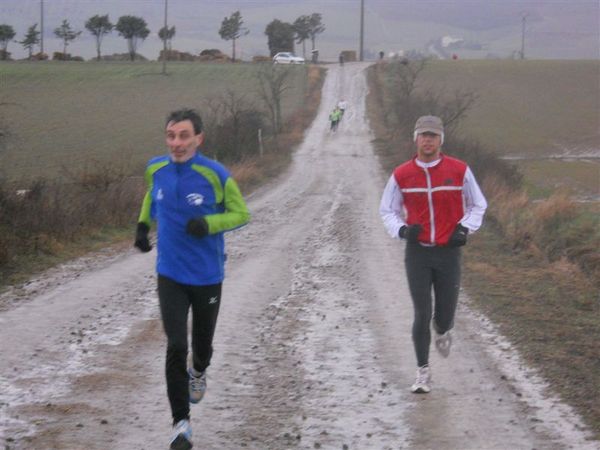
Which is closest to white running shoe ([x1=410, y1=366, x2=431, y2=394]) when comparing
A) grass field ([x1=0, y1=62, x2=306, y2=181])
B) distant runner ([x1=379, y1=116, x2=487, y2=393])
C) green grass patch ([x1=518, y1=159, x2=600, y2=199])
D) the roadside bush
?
distant runner ([x1=379, y1=116, x2=487, y2=393])

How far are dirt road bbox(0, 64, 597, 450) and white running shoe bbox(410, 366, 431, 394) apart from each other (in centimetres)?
8

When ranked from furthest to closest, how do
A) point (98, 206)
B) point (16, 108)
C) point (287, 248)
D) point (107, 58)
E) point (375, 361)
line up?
point (107, 58)
point (16, 108)
point (98, 206)
point (287, 248)
point (375, 361)

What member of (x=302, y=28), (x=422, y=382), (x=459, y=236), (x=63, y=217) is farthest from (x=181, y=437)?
(x=302, y=28)

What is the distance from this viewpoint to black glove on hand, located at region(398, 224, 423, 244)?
21.5 ft

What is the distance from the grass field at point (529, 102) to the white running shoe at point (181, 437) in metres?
41.7

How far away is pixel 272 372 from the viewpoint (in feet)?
23.6

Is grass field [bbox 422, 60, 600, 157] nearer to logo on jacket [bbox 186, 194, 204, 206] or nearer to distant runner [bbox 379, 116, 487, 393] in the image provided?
distant runner [bbox 379, 116, 487, 393]

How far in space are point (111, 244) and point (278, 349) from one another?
7874 millimetres

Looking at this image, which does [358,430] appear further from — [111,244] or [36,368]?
[111,244]

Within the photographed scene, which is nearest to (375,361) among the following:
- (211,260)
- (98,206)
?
(211,260)

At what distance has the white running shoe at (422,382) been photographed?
6684 mm

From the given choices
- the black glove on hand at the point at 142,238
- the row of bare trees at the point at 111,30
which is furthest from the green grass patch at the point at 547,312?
the row of bare trees at the point at 111,30

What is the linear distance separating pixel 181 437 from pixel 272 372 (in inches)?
75.4

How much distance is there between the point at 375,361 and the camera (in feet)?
25.0
